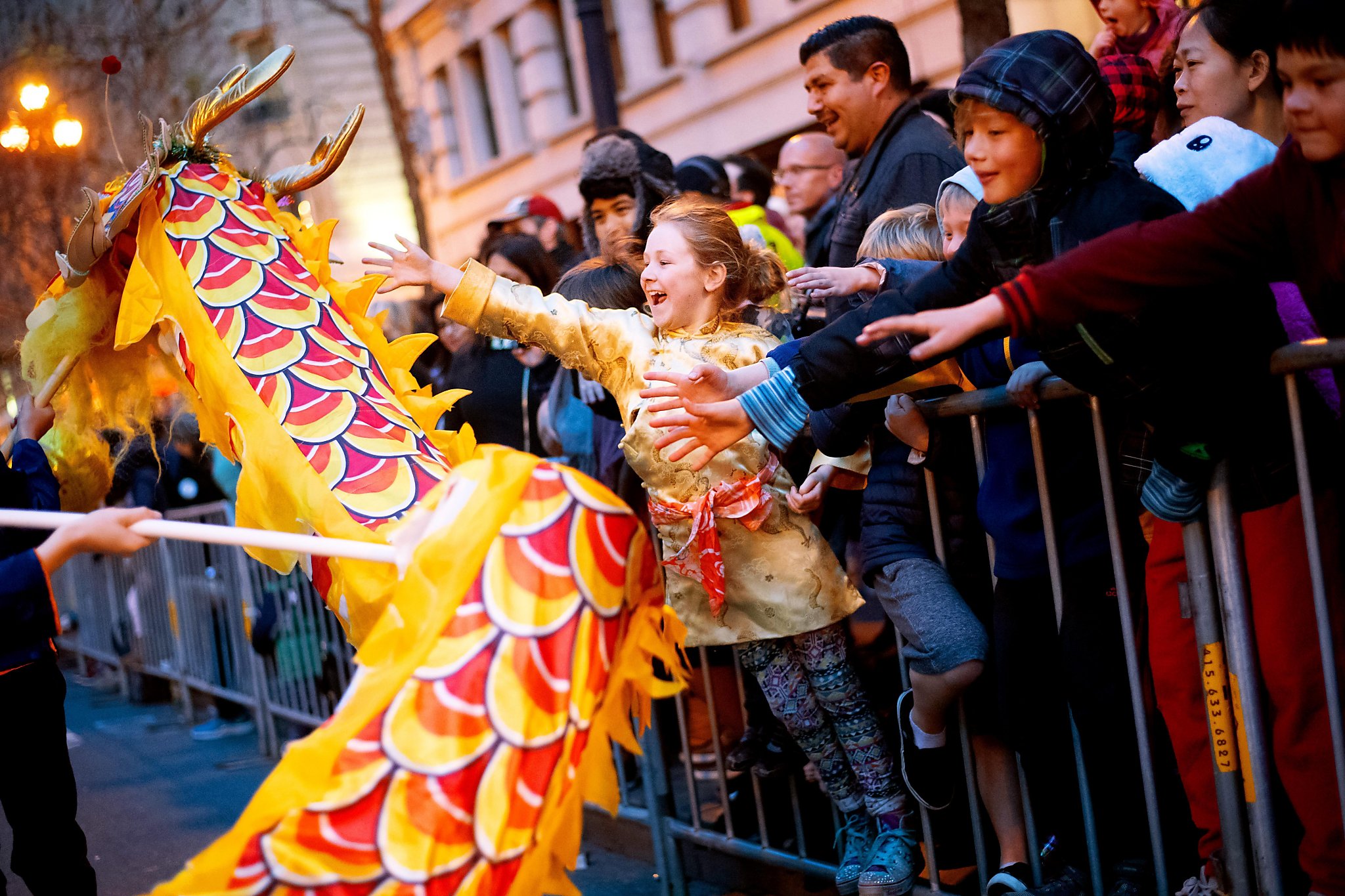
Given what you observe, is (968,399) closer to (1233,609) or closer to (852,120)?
(1233,609)

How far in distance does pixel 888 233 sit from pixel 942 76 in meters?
8.16

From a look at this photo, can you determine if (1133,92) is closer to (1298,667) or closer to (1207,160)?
(1207,160)

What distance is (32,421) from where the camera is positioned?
11.5 feet

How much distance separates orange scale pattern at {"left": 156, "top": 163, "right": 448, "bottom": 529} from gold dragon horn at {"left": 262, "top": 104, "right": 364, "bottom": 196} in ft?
0.28

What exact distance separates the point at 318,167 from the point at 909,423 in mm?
1765

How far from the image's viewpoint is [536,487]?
2.14 meters

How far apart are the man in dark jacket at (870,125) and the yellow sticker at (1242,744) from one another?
1614mm

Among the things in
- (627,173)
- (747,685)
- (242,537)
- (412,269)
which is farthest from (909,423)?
(627,173)

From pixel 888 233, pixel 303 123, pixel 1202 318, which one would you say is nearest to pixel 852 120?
pixel 888 233

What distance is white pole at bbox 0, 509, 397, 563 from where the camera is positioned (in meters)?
2.08

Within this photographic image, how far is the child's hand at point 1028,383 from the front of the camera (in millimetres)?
2686

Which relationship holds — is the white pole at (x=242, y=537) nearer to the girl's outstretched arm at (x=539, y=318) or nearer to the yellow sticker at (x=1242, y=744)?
the girl's outstretched arm at (x=539, y=318)

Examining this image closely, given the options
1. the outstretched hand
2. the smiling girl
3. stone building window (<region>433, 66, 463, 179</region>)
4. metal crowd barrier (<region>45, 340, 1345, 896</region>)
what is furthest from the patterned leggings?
stone building window (<region>433, 66, 463, 179</region>)

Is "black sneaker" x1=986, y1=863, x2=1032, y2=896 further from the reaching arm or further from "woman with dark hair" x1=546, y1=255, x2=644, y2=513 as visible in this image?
"woman with dark hair" x1=546, y1=255, x2=644, y2=513
